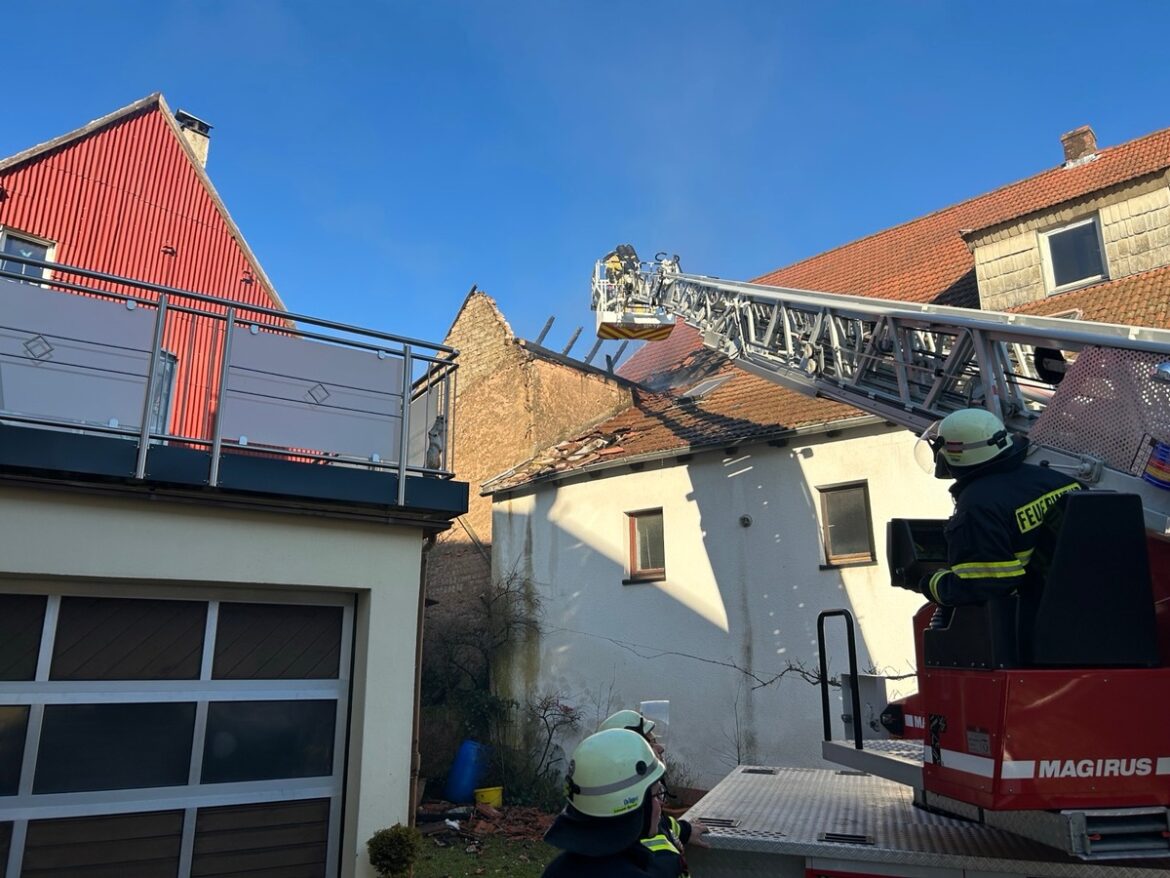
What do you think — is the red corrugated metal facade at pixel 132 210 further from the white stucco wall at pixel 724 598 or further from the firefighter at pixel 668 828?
the firefighter at pixel 668 828

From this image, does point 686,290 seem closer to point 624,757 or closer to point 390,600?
point 390,600

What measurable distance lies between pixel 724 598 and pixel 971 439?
8.52 m

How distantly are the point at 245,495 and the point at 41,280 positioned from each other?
1.86m

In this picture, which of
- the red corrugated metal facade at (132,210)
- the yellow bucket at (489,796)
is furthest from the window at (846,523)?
the red corrugated metal facade at (132,210)

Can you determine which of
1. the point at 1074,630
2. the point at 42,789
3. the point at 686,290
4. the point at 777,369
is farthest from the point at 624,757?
the point at 686,290

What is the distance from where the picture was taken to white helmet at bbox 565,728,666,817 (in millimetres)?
2697

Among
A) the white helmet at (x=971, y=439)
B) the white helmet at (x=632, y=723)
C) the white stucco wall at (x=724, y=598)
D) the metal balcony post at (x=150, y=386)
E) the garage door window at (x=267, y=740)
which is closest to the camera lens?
the white helmet at (x=971, y=439)

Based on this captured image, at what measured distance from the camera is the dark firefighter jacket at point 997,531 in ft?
11.2

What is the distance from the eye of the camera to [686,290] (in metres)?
11.3

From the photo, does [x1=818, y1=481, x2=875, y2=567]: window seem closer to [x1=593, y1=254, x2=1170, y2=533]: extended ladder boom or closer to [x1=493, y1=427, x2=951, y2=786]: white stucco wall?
[x1=493, y1=427, x2=951, y2=786]: white stucco wall

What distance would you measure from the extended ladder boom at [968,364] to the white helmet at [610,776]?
2.56 meters

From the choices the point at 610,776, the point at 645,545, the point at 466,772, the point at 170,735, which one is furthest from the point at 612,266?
the point at 610,776

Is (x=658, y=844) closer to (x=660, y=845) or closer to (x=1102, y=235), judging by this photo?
(x=660, y=845)

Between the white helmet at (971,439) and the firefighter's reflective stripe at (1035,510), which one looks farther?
the white helmet at (971,439)
